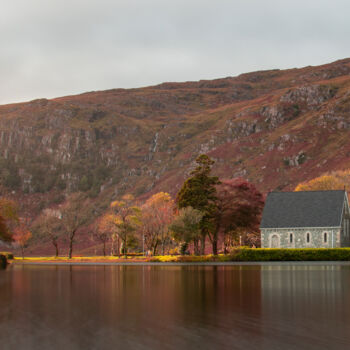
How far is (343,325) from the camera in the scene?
15742 millimetres

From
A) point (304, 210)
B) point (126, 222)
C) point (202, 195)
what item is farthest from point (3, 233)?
point (304, 210)

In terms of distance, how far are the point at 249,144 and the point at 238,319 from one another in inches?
6750

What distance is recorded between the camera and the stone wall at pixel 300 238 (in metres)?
71.2

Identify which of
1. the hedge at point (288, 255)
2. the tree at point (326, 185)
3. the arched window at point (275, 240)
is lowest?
the hedge at point (288, 255)

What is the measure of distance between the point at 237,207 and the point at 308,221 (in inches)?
508

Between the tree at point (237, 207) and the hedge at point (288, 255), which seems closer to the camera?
the hedge at point (288, 255)

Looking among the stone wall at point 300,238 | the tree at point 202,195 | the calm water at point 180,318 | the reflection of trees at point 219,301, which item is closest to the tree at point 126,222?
the tree at point 202,195

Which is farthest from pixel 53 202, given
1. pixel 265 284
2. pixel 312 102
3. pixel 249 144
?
pixel 265 284

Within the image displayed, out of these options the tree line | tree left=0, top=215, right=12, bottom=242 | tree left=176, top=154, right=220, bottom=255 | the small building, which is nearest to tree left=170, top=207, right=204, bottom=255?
the tree line

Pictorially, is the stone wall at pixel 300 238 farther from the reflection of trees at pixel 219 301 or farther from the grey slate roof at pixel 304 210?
the reflection of trees at pixel 219 301

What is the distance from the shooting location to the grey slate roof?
72.1 meters

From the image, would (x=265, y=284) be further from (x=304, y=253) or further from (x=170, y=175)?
(x=170, y=175)

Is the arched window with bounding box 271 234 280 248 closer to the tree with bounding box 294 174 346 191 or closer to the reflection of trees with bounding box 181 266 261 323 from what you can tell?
the tree with bounding box 294 174 346 191

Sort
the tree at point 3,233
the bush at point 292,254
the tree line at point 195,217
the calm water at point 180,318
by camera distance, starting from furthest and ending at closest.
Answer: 1. the tree line at point 195,217
2. the tree at point 3,233
3. the bush at point 292,254
4. the calm water at point 180,318
